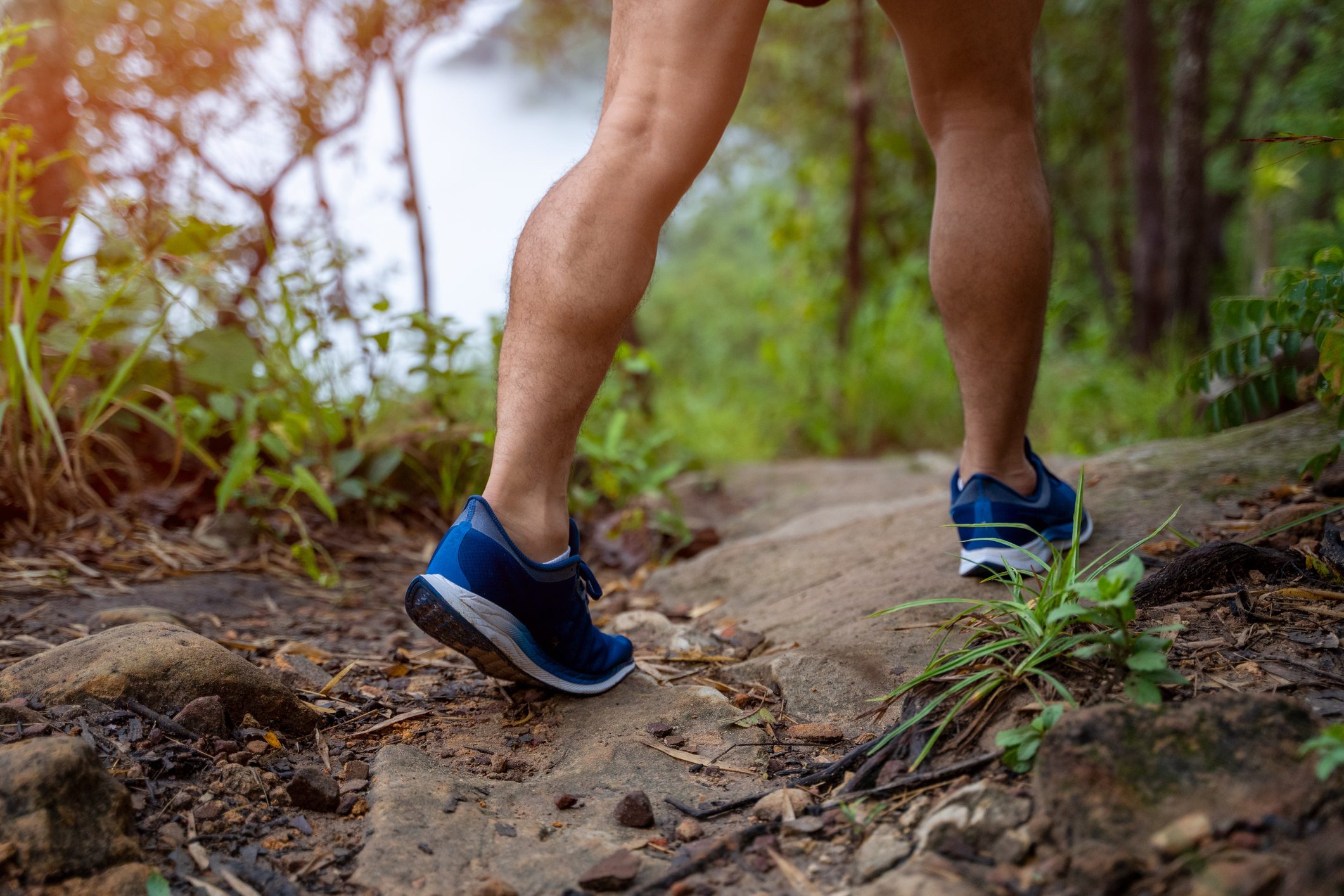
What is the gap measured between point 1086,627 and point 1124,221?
12448mm

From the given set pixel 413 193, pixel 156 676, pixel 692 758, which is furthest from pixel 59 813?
pixel 413 193

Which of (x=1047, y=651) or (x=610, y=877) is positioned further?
(x=1047, y=651)

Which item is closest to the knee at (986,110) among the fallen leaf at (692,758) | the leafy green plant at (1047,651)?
the leafy green plant at (1047,651)

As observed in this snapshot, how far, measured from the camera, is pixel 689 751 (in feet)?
4.11

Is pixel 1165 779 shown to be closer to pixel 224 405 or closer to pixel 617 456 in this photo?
pixel 617 456

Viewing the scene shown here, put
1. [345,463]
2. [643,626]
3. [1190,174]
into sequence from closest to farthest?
[643,626]
[345,463]
[1190,174]

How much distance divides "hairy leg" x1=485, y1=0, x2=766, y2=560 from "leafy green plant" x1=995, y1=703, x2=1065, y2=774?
66 centimetres

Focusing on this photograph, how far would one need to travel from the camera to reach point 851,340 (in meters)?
5.09

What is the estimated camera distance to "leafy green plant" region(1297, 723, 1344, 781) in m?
0.77

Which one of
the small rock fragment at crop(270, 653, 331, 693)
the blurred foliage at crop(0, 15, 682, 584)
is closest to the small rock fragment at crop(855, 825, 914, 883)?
the small rock fragment at crop(270, 653, 331, 693)

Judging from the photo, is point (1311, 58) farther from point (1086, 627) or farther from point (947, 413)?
point (1086, 627)

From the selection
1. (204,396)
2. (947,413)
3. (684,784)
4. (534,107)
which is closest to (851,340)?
(947,413)

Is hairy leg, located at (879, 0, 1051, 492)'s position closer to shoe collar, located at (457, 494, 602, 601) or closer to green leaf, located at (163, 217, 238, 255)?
shoe collar, located at (457, 494, 602, 601)

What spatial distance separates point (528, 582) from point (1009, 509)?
881 mm
